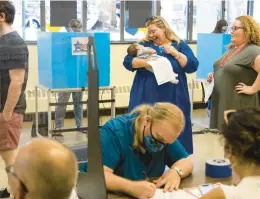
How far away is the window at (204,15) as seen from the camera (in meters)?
7.11

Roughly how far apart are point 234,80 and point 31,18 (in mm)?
3726

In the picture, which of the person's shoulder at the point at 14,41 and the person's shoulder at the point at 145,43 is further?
the person's shoulder at the point at 145,43

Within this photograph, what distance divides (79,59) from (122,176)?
258 centimetres

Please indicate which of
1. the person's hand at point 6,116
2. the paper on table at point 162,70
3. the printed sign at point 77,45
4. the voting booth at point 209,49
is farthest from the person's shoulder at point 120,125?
the voting booth at point 209,49

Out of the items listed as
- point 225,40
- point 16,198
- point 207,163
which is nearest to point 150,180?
point 207,163

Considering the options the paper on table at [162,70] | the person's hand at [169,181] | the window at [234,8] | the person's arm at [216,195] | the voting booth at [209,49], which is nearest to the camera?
the person's arm at [216,195]

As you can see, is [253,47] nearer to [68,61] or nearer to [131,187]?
[131,187]

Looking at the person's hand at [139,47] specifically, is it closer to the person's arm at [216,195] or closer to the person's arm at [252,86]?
the person's arm at [252,86]

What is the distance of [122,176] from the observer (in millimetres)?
2006

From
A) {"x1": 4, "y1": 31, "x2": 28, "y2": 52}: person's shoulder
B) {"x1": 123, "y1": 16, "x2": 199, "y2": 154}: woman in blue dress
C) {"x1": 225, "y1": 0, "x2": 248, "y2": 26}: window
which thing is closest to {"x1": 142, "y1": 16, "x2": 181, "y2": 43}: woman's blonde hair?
{"x1": 123, "y1": 16, "x2": 199, "y2": 154}: woman in blue dress

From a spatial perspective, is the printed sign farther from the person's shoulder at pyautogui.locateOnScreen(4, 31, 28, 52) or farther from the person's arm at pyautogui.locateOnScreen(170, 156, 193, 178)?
the person's arm at pyautogui.locateOnScreen(170, 156, 193, 178)

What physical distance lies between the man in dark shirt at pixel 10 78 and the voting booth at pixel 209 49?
10.0 ft

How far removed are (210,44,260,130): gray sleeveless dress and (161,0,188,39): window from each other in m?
3.76

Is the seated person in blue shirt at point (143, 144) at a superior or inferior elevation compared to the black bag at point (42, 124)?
superior
